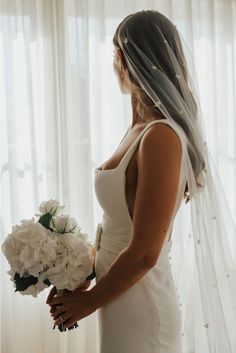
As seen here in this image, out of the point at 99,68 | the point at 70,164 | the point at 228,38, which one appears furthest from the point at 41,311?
the point at 228,38

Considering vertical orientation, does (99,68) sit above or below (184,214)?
above

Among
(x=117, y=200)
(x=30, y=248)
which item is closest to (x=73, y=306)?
(x=30, y=248)

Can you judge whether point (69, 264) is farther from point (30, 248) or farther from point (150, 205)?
point (150, 205)

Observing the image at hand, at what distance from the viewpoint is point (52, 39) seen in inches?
97.7

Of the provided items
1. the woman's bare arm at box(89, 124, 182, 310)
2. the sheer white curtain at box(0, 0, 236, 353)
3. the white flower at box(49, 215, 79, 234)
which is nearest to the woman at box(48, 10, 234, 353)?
the woman's bare arm at box(89, 124, 182, 310)

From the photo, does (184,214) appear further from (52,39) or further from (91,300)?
(91,300)

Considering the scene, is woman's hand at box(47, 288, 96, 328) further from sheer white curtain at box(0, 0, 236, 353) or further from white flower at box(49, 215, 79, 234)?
sheer white curtain at box(0, 0, 236, 353)

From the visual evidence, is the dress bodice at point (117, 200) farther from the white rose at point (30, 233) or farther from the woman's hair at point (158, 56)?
the white rose at point (30, 233)

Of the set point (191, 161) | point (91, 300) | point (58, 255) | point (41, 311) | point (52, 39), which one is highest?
point (52, 39)

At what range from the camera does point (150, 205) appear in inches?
46.0

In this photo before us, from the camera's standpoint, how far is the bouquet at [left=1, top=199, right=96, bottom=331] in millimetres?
1267

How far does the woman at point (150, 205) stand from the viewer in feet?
3.91

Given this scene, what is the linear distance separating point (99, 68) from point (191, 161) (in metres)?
1.36

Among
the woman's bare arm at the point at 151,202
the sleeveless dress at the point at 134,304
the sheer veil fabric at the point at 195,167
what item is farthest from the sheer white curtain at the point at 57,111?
the woman's bare arm at the point at 151,202
